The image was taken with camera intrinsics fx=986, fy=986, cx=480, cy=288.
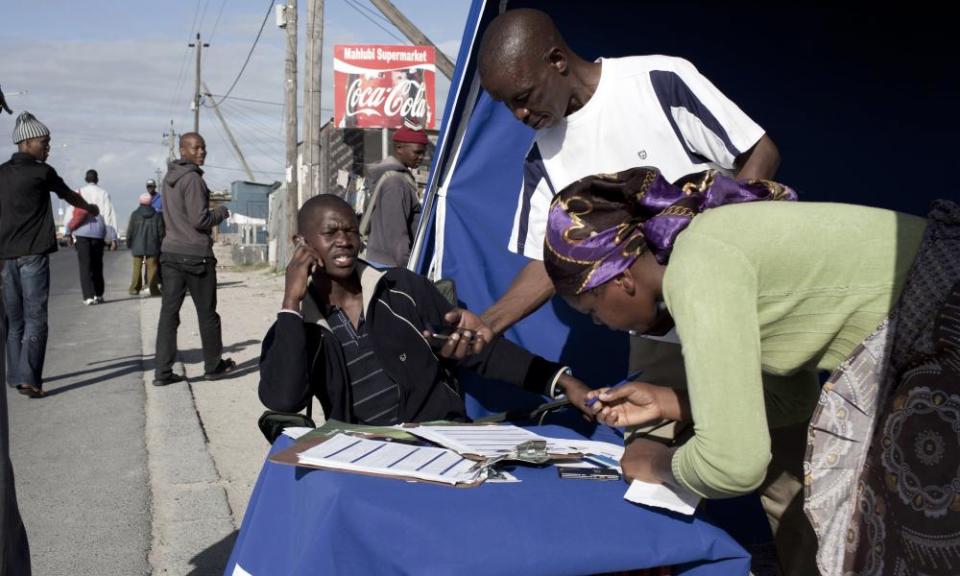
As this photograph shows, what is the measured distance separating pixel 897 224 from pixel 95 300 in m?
13.9

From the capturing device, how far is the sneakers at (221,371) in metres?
7.92

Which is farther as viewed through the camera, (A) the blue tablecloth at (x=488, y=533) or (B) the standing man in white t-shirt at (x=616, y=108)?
(B) the standing man in white t-shirt at (x=616, y=108)

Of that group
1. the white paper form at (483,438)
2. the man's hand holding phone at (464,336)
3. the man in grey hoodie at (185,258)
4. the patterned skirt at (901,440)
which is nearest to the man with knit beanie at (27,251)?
the man in grey hoodie at (185,258)

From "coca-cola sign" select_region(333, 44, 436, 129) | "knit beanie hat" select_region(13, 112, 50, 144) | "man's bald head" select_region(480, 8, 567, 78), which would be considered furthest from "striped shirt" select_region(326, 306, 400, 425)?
"coca-cola sign" select_region(333, 44, 436, 129)

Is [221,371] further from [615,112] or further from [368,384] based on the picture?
[615,112]

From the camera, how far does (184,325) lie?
11.4 meters

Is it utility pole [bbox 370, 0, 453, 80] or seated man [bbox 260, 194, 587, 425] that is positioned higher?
utility pole [bbox 370, 0, 453, 80]

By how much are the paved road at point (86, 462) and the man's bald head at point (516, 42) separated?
2.43 m

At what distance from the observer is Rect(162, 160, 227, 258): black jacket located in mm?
7566

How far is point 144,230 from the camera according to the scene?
1439 cm

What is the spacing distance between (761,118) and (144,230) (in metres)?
11.8

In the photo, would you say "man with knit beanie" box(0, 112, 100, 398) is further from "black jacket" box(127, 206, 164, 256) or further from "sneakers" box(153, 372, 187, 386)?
"black jacket" box(127, 206, 164, 256)

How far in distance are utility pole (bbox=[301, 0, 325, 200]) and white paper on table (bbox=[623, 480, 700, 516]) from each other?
1237cm

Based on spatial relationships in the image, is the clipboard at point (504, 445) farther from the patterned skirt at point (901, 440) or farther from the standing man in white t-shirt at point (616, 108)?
the patterned skirt at point (901, 440)
